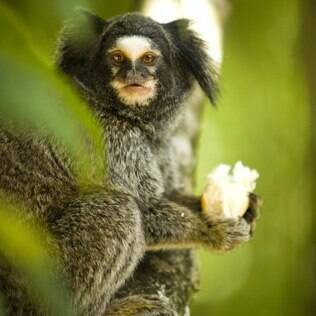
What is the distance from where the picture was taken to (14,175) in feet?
5.74

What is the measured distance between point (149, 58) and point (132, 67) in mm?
111

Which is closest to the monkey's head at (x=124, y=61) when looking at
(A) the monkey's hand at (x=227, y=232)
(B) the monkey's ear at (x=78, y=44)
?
(B) the monkey's ear at (x=78, y=44)

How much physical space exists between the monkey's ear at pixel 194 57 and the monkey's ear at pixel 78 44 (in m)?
0.40

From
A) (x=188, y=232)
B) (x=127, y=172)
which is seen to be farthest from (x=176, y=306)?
(x=127, y=172)

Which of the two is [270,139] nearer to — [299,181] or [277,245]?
[299,181]

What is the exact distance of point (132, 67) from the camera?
6.70ft

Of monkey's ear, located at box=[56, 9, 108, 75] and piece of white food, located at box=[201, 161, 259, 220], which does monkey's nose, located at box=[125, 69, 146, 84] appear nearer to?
monkey's ear, located at box=[56, 9, 108, 75]

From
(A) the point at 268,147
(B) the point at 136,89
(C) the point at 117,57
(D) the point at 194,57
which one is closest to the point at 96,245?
(B) the point at 136,89

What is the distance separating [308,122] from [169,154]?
1.98ft

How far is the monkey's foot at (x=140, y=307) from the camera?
1905 millimetres

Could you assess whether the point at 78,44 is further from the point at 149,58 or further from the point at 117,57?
the point at 149,58

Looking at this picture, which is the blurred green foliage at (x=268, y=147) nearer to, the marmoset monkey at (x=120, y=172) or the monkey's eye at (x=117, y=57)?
the marmoset monkey at (x=120, y=172)

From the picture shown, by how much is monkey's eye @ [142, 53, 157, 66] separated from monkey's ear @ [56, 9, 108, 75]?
180mm

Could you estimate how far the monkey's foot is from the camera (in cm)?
191
